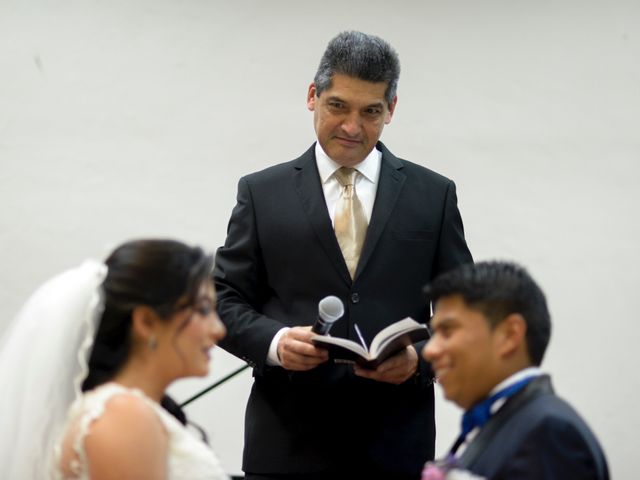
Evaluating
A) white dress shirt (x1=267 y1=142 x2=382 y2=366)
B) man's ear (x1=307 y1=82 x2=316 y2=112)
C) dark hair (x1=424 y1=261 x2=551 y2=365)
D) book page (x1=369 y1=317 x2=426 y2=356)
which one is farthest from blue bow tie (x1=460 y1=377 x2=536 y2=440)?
man's ear (x1=307 y1=82 x2=316 y2=112)

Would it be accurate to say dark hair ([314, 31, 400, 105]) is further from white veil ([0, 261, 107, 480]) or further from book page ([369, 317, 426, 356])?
white veil ([0, 261, 107, 480])

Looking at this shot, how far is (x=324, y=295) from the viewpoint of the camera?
3.20 m

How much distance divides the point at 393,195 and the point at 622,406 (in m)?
2.21

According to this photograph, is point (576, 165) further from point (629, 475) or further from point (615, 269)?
point (629, 475)

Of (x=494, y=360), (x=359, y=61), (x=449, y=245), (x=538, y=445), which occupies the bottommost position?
(x=538, y=445)

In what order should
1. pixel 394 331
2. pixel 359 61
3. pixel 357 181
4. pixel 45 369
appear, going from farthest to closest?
pixel 357 181, pixel 359 61, pixel 394 331, pixel 45 369

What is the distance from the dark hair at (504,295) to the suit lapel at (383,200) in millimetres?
808

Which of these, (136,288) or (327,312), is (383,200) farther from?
(136,288)

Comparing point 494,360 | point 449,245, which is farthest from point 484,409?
point 449,245

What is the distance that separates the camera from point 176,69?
16.5 ft

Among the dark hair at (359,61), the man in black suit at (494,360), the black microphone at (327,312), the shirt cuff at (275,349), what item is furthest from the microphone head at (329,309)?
the dark hair at (359,61)

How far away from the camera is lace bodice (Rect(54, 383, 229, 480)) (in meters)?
2.22

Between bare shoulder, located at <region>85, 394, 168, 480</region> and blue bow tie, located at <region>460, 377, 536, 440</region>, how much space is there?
2.09ft

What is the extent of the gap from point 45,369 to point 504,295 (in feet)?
3.27
